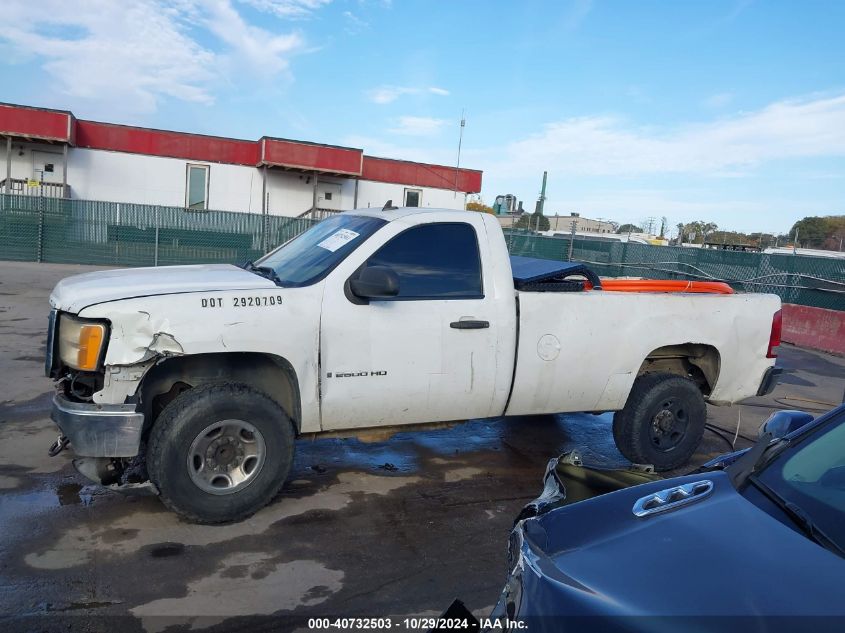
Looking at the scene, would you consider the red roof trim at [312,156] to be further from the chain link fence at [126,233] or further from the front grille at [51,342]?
the front grille at [51,342]

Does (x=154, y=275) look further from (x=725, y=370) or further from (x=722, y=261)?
(x=722, y=261)

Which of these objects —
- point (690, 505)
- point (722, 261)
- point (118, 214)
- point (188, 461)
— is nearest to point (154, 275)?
point (188, 461)

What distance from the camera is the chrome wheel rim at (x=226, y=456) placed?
3.85m

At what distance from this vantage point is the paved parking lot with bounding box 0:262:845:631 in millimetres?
3174

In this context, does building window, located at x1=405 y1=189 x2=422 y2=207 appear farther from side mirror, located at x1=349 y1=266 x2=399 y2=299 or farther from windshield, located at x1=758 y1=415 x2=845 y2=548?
windshield, located at x1=758 y1=415 x2=845 y2=548

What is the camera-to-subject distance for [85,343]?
3.61 m

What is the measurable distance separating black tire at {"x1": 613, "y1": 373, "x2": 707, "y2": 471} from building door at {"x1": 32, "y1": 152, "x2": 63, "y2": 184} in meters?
24.8

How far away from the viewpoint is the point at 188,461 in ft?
12.5

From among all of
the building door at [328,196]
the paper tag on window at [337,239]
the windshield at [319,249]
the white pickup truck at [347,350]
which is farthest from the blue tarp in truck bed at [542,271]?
the building door at [328,196]

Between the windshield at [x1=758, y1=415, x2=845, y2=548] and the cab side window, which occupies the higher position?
the cab side window

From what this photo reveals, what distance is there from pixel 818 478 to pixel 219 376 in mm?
3286

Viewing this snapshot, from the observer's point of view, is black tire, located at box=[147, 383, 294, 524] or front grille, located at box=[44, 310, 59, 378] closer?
black tire, located at box=[147, 383, 294, 524]

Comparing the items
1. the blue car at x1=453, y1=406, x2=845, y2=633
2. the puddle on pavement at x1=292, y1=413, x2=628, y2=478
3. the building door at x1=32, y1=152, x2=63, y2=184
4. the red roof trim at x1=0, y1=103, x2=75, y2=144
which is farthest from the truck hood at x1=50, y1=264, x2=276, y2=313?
the building door at x1=32, y1=152, x2=63, y2=184

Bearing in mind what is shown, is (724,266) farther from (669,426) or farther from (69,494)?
(69,494)
